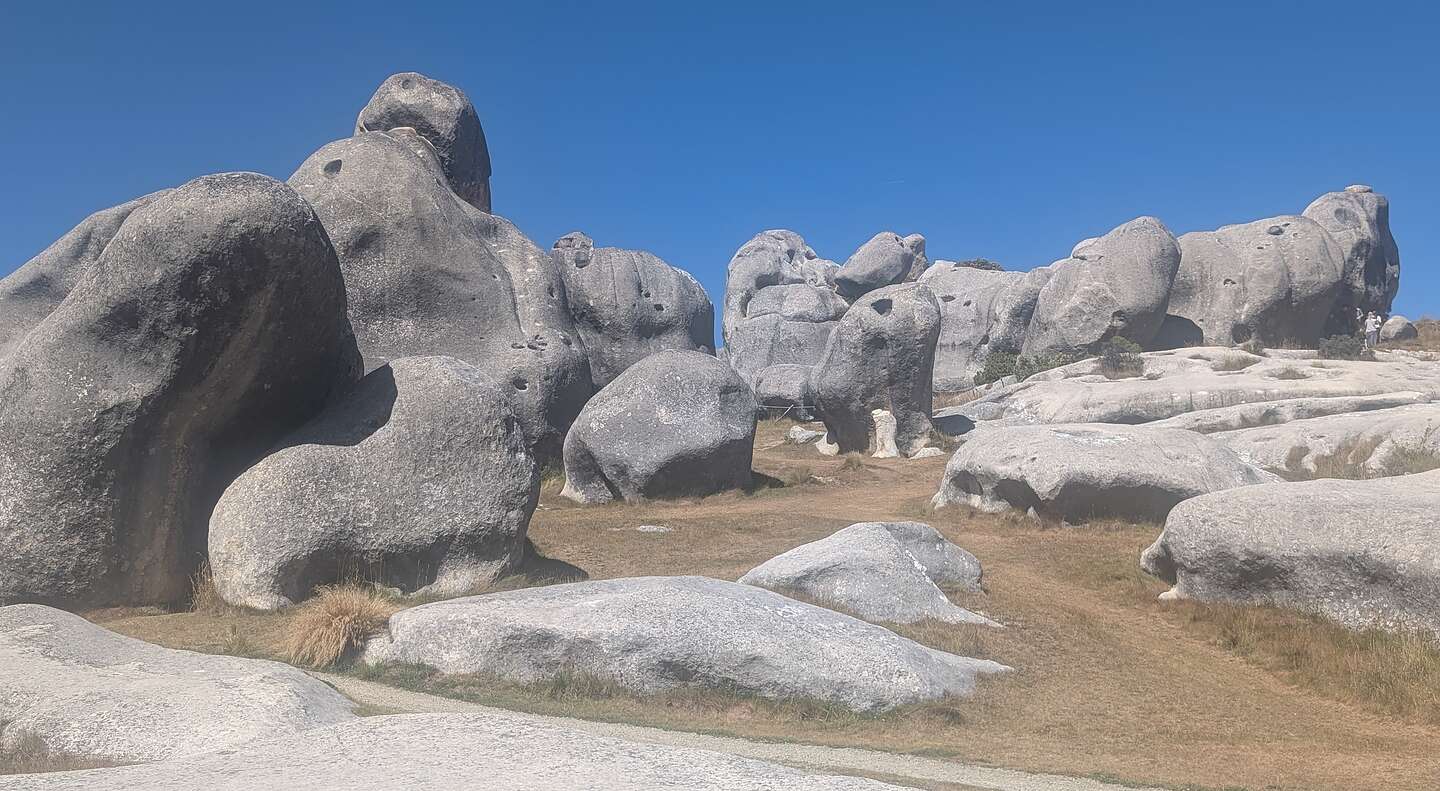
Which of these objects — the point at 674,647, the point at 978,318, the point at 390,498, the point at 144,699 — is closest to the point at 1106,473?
the point at 674,647

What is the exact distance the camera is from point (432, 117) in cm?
2142

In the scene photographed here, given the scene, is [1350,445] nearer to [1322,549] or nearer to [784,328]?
[1322,549]

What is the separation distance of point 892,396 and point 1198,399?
568 cm

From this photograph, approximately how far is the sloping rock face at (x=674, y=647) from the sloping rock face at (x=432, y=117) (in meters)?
15.2

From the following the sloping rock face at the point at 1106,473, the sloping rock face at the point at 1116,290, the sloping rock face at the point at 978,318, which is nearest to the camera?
the sloping rock face at the point at 1106,473

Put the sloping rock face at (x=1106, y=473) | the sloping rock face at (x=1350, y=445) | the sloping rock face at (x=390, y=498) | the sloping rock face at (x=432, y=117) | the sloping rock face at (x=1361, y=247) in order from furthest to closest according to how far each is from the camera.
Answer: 1. the sloping rock face at (x=1361, y=247)
2. the sloping rock face at (x=432, y=117)
3. the sloping rock face at (x=1350, y=445)
4. the sloping rock face at (x=1106, y=473)
5. the sloping rock face at (x=390, y=498)

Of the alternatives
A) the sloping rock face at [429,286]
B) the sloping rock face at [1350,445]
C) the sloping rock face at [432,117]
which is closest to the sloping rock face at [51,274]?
the sloping rock face at [429,286]

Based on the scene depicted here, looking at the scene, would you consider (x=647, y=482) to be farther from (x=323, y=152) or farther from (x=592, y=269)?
(x=592, y=269)

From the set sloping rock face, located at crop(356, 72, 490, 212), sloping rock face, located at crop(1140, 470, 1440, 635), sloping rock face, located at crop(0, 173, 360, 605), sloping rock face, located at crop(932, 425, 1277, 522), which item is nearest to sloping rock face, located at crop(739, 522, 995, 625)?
sloping rock face, located at crop(1140, 470, 1440, 635)

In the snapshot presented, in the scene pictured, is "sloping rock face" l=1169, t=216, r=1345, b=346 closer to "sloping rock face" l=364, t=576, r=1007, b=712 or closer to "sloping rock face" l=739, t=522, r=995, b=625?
"sloping rock face" l=739, t=522, r=995, b=625

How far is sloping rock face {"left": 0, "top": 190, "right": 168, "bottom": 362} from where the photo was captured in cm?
1652

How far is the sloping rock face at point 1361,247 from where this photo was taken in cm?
3428

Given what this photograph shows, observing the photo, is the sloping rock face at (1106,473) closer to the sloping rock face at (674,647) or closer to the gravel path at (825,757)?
the sloping rock face at (674,647)

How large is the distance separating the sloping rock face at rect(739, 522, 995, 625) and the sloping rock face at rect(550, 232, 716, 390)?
14.8 metres
